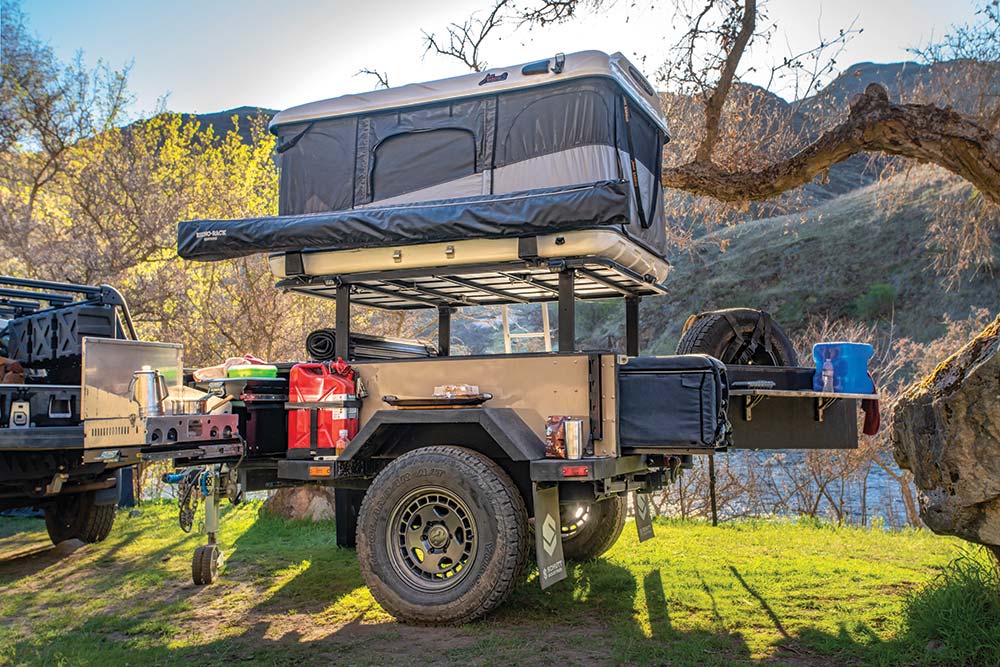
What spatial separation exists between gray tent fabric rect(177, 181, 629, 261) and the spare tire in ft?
5.91

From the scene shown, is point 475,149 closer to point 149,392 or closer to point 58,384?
point 149,392

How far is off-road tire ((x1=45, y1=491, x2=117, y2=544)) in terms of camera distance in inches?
321

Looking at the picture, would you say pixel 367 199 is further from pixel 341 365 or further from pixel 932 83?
pixel 932 83

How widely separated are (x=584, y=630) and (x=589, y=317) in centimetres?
2943

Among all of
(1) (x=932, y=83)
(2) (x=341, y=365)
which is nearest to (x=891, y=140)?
(1) (x=932, y=83)

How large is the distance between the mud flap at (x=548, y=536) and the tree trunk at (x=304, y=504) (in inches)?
175

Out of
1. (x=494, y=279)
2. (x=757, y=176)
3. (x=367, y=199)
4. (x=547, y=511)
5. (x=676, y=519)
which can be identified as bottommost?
(x=676, y=519)

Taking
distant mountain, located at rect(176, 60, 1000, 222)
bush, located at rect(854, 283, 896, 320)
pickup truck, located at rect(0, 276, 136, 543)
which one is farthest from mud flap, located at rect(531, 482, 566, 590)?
bush, located at rect(854, 283, 896, 320)

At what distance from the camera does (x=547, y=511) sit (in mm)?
5266

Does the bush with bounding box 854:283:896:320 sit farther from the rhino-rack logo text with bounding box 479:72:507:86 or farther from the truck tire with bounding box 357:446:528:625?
the truck tire with bounding box 357:446:528:625

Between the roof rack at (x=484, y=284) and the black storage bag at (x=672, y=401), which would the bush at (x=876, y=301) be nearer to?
the roof rack at (x=484, y=284)

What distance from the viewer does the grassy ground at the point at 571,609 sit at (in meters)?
4.60

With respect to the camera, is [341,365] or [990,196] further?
[990,196]

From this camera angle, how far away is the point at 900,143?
8305mm
